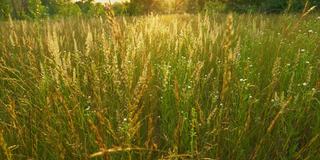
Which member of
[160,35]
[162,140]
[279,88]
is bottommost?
[162,140]

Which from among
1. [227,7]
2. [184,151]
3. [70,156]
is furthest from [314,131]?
[227,7]

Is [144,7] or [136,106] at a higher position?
[136,106]

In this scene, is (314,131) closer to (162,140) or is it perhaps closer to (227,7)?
(162,140)

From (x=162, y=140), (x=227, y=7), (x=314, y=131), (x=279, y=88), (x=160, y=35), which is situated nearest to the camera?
(x=314, y=131)

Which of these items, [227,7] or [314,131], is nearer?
[314,131]

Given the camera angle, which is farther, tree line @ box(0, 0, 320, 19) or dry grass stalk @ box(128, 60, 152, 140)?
tree line @ box(0, 0, 320, 19)

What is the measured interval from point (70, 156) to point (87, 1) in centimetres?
1413

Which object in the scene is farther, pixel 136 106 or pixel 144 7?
pixel 144 7

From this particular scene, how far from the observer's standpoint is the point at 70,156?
4.96ft

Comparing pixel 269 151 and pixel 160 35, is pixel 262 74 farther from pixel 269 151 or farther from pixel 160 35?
pixel 160 35

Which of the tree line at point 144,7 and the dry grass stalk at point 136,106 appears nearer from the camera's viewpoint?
the dry grass stalk at point 136,106

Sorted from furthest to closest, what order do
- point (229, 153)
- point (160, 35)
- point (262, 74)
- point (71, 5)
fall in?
point (71, 5) < point (160, 35) < point (262, 74) < point (229, 153)

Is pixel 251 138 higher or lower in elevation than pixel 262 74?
lower

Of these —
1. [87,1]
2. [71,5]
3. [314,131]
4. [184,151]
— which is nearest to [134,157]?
[184,151]
